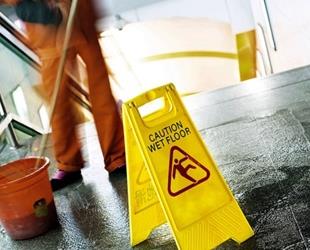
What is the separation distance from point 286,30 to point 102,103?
8.74 feet

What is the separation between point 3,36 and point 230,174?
2572 mm

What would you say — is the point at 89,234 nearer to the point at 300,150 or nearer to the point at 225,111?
the point at 300,150

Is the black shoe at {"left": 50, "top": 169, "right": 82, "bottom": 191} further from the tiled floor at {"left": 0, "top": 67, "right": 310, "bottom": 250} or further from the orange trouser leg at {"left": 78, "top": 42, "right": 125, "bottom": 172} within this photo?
the orange trouser leg at {"left": 78, "top": 42, "right": 125, "bottom": 172}

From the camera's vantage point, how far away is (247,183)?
72.6 inches

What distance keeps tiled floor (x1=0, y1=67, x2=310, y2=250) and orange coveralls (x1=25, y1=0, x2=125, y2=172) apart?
175mm

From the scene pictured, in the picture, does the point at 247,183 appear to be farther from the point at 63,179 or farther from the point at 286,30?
the point at 286,30

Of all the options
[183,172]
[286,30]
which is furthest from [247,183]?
[286,30]

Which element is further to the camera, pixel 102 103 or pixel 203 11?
pixel 203 11

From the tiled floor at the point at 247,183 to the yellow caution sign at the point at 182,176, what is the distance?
11cm

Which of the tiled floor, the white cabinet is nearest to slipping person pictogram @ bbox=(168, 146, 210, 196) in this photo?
the tiled floor

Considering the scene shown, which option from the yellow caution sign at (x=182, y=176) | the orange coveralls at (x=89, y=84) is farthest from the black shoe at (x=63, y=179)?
the yellow caution sign at (x=182, y=176)

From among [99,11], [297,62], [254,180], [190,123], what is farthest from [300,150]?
[297,62]

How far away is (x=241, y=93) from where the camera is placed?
3.40 meters

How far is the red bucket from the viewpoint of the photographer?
5.69 feet
